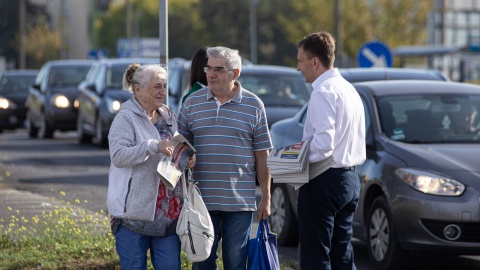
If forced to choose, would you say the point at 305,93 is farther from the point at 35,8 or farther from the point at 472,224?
the point at 35,8

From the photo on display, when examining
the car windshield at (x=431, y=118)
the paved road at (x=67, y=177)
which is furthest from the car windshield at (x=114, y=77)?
the car windshield at (x=431, y=118)

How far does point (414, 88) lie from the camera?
1023cm

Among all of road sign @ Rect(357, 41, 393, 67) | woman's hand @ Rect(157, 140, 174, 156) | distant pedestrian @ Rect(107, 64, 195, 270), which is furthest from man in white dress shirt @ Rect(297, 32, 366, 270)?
road sign @ Rect(357, 41, 393, 67)

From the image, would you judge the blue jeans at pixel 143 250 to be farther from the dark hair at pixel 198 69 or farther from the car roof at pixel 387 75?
the car roof at pixel 387 75

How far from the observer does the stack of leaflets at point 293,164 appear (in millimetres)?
6516

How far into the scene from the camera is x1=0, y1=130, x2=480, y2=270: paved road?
9.91m

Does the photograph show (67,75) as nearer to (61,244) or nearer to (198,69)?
(61,244)

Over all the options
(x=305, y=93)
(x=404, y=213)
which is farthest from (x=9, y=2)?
(x=404, y=213)

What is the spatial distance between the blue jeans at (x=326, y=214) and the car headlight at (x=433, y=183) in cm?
188

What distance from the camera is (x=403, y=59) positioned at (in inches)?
1955

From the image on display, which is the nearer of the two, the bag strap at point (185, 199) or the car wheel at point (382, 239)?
the bag strap at point (185, 199)

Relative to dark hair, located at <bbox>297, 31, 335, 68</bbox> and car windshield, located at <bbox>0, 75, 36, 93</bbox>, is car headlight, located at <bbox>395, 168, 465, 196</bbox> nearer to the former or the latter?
dark hair, located at <bbox>297, 31, 335, 68</bbox>

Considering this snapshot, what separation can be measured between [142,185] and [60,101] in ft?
70.0

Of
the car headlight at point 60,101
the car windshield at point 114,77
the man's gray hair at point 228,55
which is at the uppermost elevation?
the man's gray hair at point 228,55
